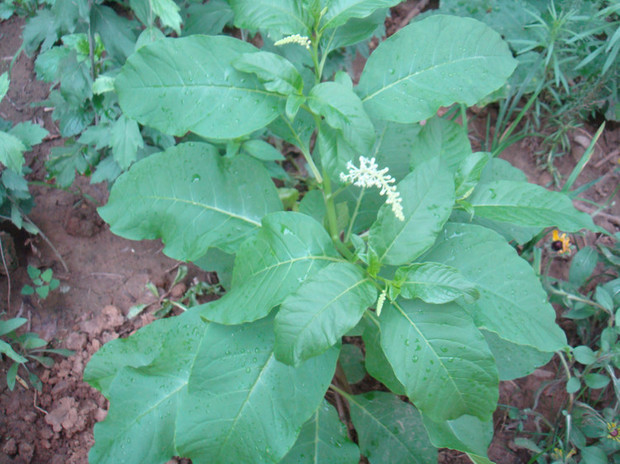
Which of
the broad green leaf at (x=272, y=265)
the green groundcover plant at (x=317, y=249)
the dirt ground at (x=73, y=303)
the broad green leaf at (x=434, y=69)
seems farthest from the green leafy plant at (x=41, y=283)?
the broad green leaf at (x=434, y=69)

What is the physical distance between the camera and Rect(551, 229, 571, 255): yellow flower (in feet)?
7.65

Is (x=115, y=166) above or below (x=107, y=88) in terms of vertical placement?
below

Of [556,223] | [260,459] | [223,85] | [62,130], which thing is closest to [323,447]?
[260,459]

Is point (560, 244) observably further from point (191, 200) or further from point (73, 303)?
point (73, 303)

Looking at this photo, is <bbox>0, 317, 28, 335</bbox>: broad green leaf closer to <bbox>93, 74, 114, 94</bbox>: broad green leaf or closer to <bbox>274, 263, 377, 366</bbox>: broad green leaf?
<bbox>93, 74, 114, 94</bbox>: broad green leaf

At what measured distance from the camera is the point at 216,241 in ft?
5.57

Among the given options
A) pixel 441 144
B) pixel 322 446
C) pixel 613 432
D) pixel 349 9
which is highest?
pixel 349 9

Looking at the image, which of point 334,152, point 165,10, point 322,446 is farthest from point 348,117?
point 322,446

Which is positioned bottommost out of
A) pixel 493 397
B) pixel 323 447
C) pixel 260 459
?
pixel 323 447

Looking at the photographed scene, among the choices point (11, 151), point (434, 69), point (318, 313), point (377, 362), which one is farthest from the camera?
point (11, 151)

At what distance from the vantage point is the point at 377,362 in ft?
5.64

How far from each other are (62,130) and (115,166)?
29 cm

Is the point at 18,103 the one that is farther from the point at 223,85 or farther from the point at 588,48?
the point at 588,48

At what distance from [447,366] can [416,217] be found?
45 centimetres
